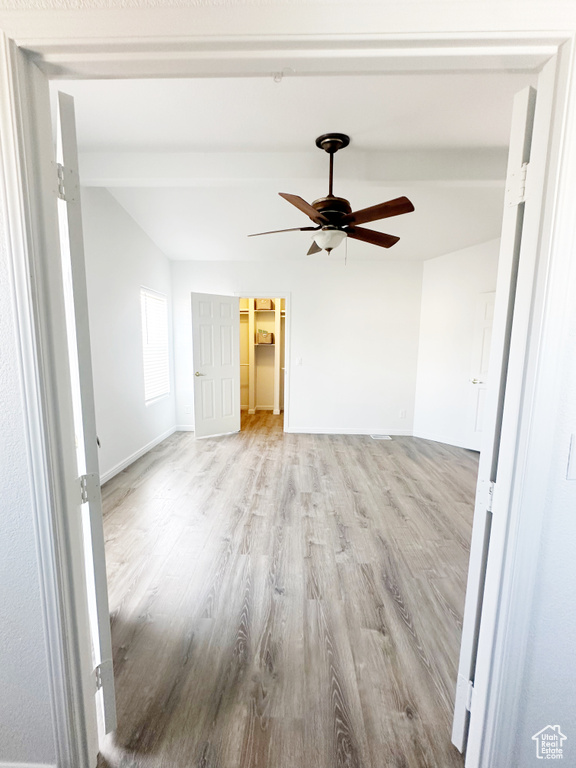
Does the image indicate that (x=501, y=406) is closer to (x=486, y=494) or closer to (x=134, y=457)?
(x=486, y=494)

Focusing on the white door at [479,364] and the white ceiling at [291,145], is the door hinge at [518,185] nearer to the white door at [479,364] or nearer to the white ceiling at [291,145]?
the white ceiling at [291,145]

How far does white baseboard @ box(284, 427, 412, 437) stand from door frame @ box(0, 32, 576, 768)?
4.09 meters

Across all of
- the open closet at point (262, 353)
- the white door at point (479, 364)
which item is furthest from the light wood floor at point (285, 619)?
the open closet at point (262, 353)

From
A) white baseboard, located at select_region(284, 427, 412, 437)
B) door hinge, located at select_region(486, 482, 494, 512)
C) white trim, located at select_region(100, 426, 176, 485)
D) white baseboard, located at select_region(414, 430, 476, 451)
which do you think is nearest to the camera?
door hinge, located at select_region(486, 482, 494, 512)

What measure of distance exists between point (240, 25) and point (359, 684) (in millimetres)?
2226

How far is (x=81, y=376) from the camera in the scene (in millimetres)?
973

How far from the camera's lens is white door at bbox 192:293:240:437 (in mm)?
4645

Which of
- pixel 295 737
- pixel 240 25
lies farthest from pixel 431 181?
pixel 295 737

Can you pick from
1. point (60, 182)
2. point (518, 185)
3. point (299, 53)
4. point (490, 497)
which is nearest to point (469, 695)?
point (490, 497)

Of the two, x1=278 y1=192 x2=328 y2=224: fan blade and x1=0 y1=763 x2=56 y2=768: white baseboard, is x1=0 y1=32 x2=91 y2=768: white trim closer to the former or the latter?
x1=0 y1=763 x2=56 y2=768: white baseboard

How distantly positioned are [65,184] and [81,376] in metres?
0.55

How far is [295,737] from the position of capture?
117 cm

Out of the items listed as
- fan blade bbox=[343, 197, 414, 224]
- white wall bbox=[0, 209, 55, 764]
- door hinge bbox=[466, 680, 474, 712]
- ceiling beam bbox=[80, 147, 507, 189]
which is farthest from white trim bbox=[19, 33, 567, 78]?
ceiling beam bbox=[80, 147, 507, 189]

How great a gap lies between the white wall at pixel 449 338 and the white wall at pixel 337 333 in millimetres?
168
